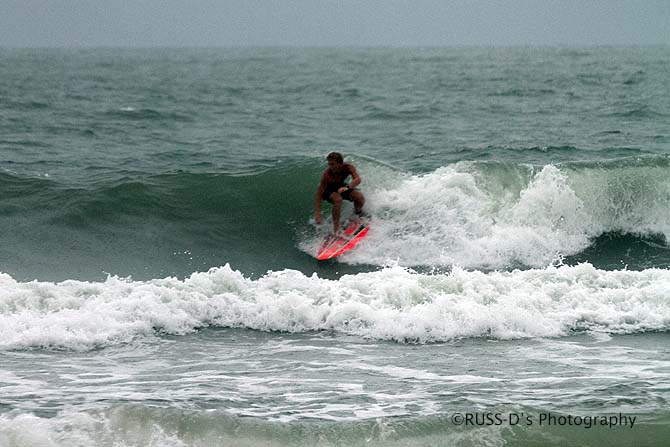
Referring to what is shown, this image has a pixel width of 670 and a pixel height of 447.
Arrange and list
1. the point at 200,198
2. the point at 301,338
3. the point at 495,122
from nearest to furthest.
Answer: the point at 301,338 < the point at 200,198 < the point at 495,122

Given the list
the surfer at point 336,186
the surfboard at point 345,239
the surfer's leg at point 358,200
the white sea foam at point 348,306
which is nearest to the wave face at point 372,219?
the surfboard at point 345,239

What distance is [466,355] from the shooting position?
29.8ft

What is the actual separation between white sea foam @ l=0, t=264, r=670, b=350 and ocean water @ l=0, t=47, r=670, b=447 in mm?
29

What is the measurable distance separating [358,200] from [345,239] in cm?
76

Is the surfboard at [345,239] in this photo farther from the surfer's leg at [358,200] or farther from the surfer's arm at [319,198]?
the surfer's arm at [319,198]

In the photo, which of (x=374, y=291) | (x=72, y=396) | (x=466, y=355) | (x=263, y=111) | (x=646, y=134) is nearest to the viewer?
(x=72, y=396)

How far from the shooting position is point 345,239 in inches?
552

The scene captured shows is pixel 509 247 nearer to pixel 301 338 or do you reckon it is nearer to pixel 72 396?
pixel 301 338

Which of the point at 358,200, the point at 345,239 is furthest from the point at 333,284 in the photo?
the point at 358,200

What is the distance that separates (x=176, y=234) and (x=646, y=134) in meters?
12.9

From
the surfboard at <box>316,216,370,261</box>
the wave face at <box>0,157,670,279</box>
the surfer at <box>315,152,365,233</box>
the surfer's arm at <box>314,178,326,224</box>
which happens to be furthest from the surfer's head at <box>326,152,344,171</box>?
the wave face at <box>0,157,670,279</box>

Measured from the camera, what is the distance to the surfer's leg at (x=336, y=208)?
14062mm

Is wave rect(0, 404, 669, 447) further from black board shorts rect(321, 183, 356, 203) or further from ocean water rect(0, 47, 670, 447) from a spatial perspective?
black board shorts rect(321, 183, 356, 203)

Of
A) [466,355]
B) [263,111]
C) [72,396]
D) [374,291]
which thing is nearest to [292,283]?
Answer: [374,291]
